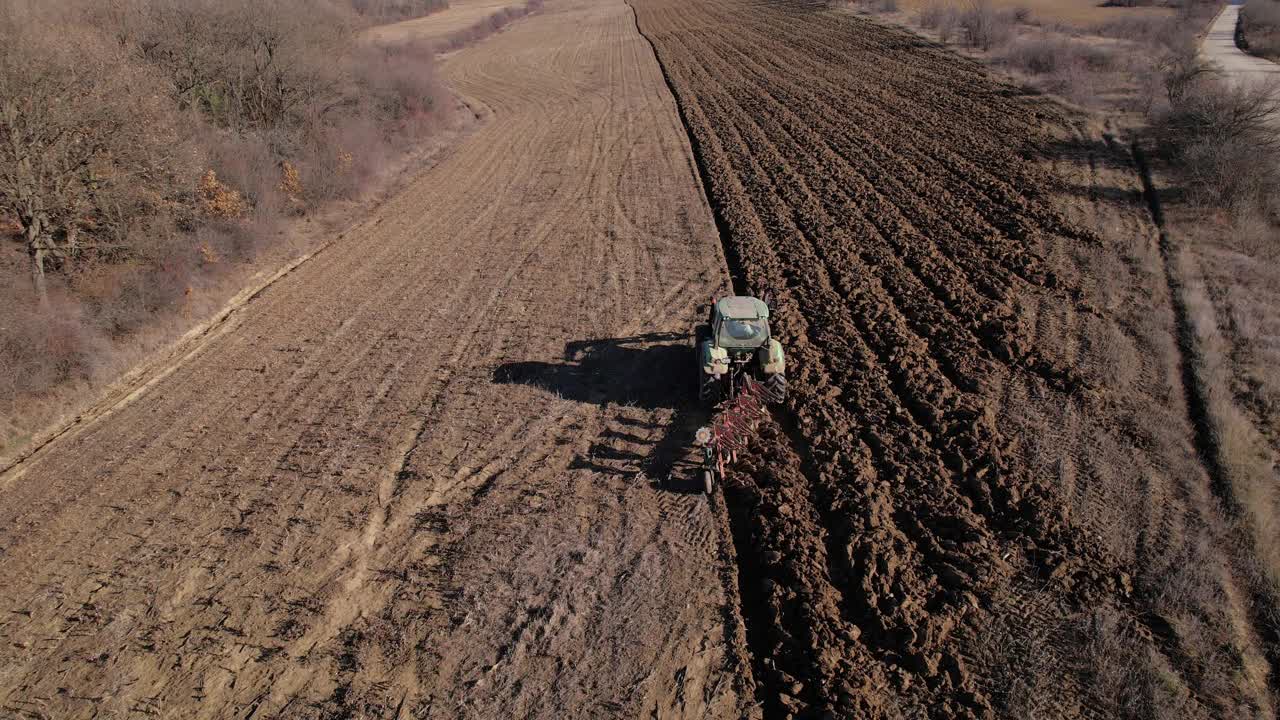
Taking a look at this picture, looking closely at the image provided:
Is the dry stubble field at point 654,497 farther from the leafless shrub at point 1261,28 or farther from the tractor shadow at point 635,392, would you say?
the leafless shrub at point 1261,28

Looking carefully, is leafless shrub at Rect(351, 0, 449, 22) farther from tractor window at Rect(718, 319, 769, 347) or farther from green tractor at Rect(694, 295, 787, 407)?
tractor window at Rect(718, 319, 769, 347)

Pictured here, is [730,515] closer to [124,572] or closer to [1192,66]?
[124,572]

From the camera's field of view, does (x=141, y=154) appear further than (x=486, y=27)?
No

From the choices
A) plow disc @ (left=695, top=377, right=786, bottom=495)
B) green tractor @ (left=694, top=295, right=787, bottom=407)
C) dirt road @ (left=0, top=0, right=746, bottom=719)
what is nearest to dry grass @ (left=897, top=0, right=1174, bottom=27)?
dirt road @ (left=0, top=0, right=746, bottom=719)

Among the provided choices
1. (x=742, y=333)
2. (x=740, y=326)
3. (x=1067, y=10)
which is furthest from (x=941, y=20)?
(x=742, y=333)

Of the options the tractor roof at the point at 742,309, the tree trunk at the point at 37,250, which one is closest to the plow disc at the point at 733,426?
the tractor roof at the point at 742,309

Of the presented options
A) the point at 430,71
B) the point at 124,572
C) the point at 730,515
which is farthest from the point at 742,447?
the point at 430,71

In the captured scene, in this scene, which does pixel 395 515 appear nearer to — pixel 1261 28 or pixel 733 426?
pixel 733 426
